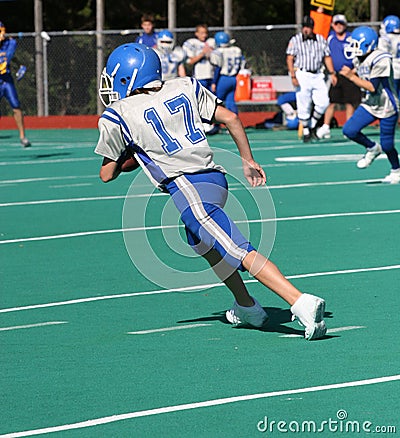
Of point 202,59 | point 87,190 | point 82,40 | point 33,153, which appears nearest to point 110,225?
point 87,190

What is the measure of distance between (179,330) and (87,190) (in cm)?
869

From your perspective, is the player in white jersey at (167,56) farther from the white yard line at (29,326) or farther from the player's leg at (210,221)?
the player's leg at (210,221)

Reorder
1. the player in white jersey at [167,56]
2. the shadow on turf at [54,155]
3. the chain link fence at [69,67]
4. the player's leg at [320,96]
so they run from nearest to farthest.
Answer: the shadow on turf at [54,155], the player's leg at [320,96], the player in white jersey at [167,56], the chain link fence at [69,67]

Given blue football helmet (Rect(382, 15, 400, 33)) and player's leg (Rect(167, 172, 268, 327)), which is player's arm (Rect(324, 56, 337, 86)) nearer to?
blue football helmet (Rect(382, 15, 400, 33))

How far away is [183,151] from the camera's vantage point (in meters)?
7.31

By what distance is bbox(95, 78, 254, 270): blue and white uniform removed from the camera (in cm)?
725

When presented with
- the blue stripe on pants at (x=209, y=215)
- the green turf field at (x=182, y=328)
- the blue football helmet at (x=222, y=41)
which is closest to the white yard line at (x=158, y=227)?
the green turf field at (x=182, y=328)

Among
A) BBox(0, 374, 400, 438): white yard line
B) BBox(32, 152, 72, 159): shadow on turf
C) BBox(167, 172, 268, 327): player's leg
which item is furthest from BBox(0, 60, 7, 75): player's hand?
BBox(0, 374, 400, 438): white yard line

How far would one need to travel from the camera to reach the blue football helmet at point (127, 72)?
736 cm

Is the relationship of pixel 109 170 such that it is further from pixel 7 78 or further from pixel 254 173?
pixel 7 78

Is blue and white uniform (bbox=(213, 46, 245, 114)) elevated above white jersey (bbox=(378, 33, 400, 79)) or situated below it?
below

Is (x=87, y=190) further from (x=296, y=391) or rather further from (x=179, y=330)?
(x=296, y=391)

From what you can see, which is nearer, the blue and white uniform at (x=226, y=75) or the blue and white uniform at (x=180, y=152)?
the blue and white uniform at (x=180, y=152)

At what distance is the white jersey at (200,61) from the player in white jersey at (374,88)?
35.9 feet
